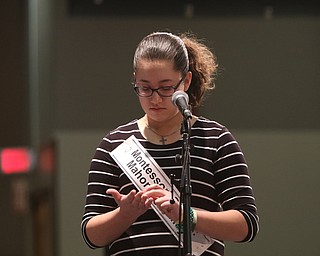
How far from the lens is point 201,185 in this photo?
2459 mm

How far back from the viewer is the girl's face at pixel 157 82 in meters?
2.44

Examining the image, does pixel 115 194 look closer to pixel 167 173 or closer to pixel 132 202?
pixel 132 202

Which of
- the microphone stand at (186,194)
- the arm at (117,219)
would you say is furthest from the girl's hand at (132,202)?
the microphone stand at (186,194)

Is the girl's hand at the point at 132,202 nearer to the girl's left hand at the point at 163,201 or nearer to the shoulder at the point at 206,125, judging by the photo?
the girl's left hand at the point at 163,201

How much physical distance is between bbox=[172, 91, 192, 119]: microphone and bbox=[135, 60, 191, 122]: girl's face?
0.28 feet

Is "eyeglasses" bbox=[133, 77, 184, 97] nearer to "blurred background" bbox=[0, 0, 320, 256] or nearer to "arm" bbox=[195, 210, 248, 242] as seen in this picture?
"arm" bbox=[195, 210, 248, 242]

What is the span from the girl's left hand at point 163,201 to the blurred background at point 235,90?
305 cm

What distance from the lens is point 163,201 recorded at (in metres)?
2.29
